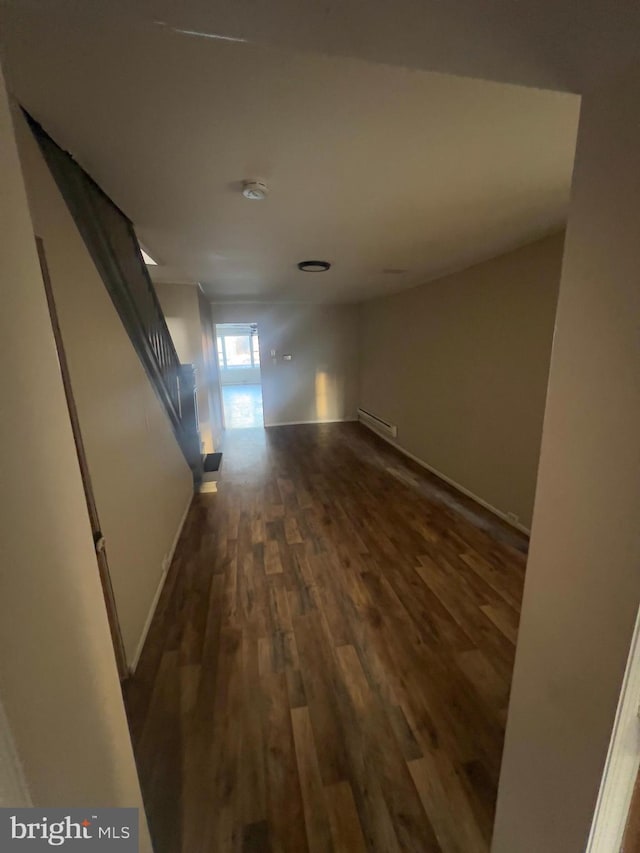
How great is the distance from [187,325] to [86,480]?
9.33 ft

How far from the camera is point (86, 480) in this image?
51.2 inches

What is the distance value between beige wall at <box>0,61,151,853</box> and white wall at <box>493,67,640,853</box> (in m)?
0.88

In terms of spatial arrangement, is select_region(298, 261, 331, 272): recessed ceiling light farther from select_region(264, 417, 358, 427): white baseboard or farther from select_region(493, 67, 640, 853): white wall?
select_region(264, 417, 358, 427): white baseboard

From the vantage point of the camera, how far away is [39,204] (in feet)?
3.88

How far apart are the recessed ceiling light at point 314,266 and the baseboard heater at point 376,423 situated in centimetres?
259

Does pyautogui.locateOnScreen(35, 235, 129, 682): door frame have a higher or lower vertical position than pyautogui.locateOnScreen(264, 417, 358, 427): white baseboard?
higher

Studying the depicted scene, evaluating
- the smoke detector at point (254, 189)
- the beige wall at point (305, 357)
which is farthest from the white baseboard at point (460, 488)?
the smoke detector at point (254, 189)

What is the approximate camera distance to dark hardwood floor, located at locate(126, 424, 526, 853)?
3.73ft

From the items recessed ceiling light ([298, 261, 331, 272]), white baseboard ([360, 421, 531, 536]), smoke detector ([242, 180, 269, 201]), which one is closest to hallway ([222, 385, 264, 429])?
white baseboard ([360, 421, 531, 536])

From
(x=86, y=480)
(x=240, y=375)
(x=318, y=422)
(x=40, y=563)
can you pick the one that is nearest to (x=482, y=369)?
(x=86, y=480)

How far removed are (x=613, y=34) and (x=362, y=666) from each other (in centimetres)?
210

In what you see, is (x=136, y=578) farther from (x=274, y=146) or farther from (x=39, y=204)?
(x=274, y=146)

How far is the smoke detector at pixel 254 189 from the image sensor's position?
1396mm

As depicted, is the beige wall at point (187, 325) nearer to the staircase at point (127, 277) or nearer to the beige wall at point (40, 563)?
the staircase at point (127, 277)
